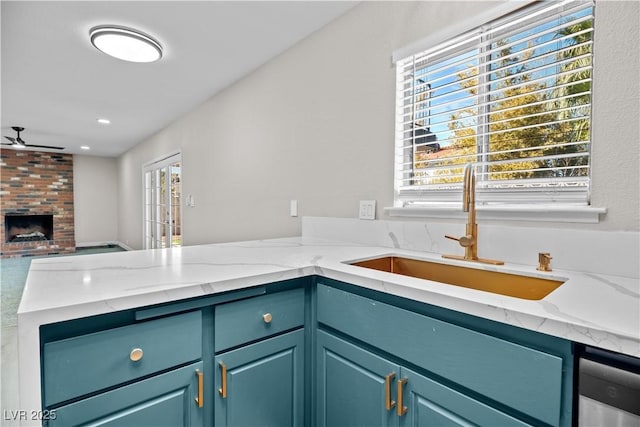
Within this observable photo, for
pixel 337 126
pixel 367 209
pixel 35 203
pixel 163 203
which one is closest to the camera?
pixel 367 209

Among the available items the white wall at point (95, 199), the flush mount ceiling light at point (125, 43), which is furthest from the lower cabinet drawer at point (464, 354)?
the white wall at point (95, 199)

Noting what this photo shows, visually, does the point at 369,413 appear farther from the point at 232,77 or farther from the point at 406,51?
the point at 232,77

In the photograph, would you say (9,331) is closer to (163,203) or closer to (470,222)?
(163,203)

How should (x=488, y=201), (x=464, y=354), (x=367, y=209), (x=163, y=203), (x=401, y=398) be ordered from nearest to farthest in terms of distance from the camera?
(x=464, y=354), (x=401, y=398), (x=488, y=201), (x=367, y=209), (x=163, y=203)

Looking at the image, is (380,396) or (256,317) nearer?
(380,396)

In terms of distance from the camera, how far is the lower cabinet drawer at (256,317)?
3.41ft

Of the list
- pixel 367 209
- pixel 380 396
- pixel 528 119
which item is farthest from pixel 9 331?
pixel 528 119

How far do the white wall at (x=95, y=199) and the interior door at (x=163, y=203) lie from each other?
3.08 meters

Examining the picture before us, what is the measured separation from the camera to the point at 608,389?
0.60 meters

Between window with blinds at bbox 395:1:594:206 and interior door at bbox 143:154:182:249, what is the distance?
3626 millimetres

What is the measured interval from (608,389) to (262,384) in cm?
95

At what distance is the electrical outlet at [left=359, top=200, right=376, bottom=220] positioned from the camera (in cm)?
182

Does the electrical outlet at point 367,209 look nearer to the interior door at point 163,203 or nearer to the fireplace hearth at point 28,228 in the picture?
the interior door at point 163,203

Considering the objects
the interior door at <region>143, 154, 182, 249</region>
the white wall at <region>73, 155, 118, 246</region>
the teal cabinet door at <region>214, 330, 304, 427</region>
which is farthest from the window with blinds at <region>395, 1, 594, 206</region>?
the white wall at <region>73, 155, 118, 246</region>
